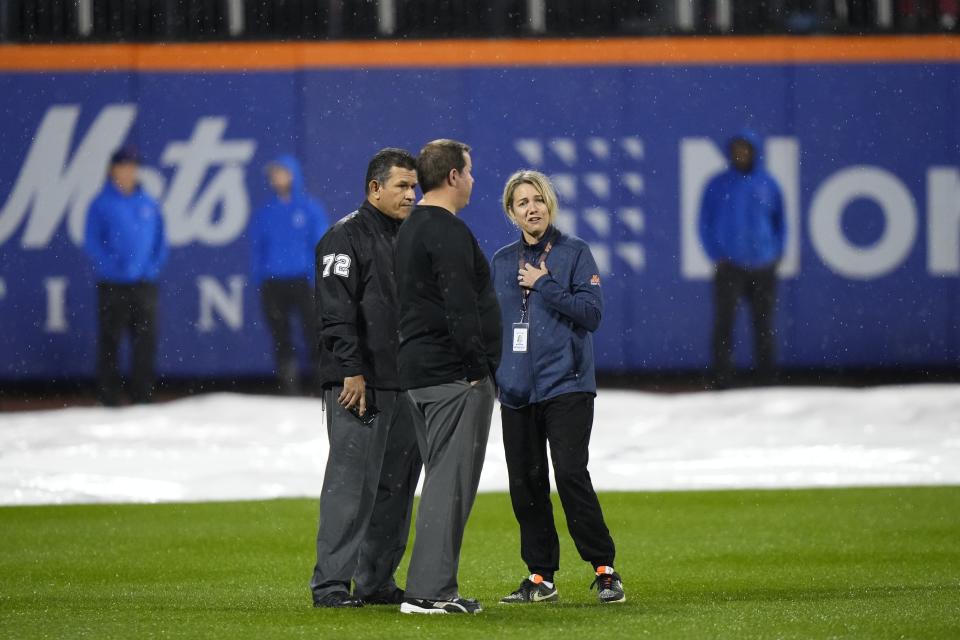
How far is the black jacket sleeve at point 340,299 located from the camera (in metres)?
6.22

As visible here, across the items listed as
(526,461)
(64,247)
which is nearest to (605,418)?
(64,247)

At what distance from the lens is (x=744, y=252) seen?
15.1 meters

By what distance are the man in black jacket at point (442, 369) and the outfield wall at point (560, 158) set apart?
911 centimetres

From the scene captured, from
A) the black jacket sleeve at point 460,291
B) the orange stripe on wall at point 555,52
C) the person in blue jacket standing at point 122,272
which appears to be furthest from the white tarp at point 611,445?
the black jacket sleeve at point 460,291

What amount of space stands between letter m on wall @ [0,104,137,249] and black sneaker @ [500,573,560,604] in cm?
964

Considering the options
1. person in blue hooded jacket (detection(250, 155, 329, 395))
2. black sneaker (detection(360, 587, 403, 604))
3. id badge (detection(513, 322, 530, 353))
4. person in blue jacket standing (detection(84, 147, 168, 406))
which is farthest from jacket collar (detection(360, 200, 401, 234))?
person in blue jacket standing (detection(84, 147, 168, 406))

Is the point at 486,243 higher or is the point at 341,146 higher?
the point at 341,146

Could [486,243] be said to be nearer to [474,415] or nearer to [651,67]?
[651,67]

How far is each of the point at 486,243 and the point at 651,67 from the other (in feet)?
7.73

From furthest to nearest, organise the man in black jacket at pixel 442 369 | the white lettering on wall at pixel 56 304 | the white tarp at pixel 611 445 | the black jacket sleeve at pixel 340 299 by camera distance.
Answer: the white lettering on wall at pixel 56 304, the white tarp at pixel 611 445, the black jacket sleeve at pixel 340 299, the man in black jacket at pixel 442 369

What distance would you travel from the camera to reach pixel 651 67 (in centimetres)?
1551

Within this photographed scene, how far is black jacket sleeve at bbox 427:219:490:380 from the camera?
5.91 metres

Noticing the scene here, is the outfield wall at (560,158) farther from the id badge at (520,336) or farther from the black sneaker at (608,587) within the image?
the black sneaker at (608,587)

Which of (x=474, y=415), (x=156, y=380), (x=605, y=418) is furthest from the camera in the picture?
(x=156, y=380)
